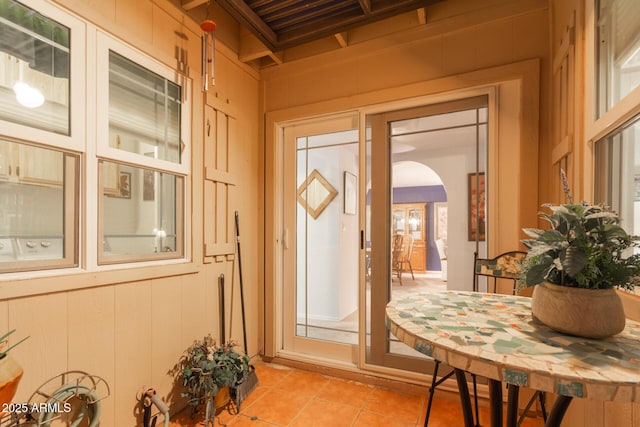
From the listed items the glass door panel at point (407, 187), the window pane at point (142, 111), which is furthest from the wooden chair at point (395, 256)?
the window pane at point (142, 111)

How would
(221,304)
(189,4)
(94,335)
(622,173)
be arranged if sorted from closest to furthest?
1. (622,173)
2. (94,335)
3. (189,4)
4. (221,304)

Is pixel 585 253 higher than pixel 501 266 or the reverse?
higher

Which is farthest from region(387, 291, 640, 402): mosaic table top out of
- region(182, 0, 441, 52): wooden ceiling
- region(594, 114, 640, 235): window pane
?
region(182, 0, 441, 52): wooden ceiling

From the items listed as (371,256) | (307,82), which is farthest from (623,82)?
(307,82)

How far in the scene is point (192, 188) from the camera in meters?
2.13

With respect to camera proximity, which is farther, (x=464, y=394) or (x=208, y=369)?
(x=208, y=369)

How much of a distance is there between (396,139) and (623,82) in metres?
1.36

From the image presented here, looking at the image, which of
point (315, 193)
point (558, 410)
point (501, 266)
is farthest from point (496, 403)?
point (315, 193)

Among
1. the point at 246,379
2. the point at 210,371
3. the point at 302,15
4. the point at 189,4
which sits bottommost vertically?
the point at 246,379

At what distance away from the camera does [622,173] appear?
1155 mm

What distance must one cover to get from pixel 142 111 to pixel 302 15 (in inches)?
55.7

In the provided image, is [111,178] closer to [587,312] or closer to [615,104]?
[587,312]

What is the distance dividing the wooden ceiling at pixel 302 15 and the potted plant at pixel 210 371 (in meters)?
2.28

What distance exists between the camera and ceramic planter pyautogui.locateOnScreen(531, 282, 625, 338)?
0.80 m
